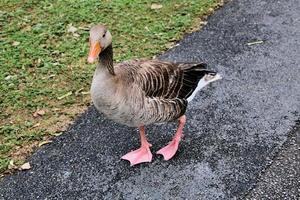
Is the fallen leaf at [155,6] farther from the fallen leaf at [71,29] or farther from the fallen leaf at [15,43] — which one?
the fallen leaf at [15,43]

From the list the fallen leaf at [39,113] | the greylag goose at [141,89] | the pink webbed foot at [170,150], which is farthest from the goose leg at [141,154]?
the fallen leaf at [39,113]

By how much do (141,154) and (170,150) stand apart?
281mm

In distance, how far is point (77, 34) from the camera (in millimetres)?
6293

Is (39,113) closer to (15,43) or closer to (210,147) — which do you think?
(15,43)

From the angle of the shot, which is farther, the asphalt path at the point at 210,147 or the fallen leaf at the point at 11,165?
the fallen leaf at the point at 11,165

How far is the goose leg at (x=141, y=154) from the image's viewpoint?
14.2 feet

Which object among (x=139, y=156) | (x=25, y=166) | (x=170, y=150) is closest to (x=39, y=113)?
(x=25, y=166)

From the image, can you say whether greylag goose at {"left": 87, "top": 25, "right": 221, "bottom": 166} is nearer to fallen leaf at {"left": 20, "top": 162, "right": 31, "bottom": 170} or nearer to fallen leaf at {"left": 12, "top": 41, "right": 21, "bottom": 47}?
fallen leaf at {"left": 20, "top": 162, "right": 31, "bottom": 170}

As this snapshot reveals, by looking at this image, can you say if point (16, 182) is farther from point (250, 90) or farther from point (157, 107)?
point (250, 90)

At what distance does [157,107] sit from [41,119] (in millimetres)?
1560

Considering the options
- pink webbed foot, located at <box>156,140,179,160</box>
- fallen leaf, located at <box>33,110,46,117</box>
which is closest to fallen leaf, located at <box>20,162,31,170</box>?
fallen leaf, located at <box>33,110,46,117</box>

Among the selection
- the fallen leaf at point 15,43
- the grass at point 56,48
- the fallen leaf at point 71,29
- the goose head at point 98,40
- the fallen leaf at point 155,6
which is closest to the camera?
the goose head at point 98,40

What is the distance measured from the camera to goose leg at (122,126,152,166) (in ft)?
14.2

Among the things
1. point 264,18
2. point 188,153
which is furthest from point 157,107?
point 264,18
